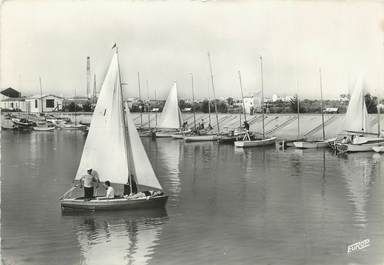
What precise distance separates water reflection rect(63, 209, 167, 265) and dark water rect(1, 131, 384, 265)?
4cm

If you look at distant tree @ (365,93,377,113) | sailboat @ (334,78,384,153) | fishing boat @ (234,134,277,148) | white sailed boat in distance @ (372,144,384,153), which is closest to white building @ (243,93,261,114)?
distant tree @ (365,93,377,113)

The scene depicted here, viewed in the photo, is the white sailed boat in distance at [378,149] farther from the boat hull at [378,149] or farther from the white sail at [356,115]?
the white sail at [356,115]

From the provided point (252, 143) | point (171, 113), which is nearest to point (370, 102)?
point (252, 143)

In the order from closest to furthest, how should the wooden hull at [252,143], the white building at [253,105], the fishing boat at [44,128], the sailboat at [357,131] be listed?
the sailboat at [357,131] → the wooden hull at [252,143] → the fishing boat at [44,128] → the white building at [253,105]

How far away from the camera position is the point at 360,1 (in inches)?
774

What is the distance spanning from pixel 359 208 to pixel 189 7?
1199cm

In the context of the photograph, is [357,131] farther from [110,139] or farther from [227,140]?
[110,139]

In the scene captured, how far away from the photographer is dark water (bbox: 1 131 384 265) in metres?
17.8

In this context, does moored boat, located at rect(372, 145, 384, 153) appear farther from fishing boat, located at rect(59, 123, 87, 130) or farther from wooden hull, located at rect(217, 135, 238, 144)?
fishing boat, located at rect(59, 123, 87, 130)

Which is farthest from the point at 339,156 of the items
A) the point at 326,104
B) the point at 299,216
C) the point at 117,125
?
the point at 326,104

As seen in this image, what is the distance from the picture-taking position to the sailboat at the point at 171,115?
226 feet

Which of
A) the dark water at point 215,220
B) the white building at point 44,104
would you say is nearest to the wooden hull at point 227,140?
the dark water at point 215,220

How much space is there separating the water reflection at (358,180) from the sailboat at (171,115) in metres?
27.8

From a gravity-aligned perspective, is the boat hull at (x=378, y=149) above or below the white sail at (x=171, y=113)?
below
